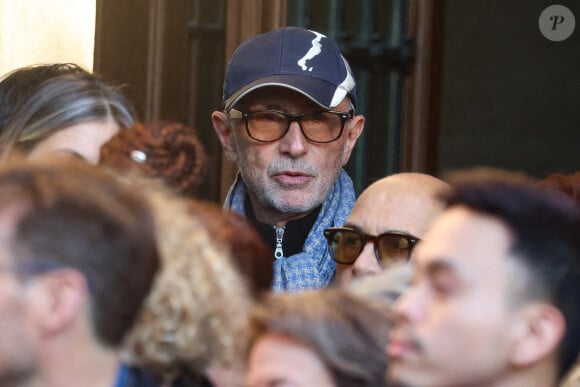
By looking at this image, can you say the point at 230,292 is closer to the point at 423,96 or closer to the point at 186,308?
the point at 186,308

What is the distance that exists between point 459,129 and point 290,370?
103 inches

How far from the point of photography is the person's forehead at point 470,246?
232 centimetres

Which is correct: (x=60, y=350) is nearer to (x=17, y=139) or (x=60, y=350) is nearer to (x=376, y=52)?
(x=17, y=139)

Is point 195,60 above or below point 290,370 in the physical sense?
above

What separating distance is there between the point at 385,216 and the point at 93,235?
1.21 metres

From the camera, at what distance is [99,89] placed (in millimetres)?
3486

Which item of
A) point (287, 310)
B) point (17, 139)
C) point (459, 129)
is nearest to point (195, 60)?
point (459, 129)

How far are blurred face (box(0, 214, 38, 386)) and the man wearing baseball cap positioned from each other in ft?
4.54

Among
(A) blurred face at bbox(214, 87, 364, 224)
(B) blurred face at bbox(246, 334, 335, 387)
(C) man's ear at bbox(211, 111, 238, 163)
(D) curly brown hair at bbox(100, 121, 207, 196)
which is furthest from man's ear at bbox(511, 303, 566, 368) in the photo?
(C) man's ear at bbox(211, 111, 238, 163)

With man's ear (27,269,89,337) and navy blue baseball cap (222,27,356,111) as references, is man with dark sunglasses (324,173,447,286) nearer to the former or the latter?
navy blue baseball cap (222,27,356,111)

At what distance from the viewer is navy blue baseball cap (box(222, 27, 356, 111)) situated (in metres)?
3.66

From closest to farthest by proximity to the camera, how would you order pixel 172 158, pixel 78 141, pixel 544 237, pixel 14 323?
pixel 14 323 → pixel 544 237 → pixel 172 158 → pixel 78 141

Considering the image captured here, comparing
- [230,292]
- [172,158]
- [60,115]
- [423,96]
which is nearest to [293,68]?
[60,115]

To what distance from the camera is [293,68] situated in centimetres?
372
